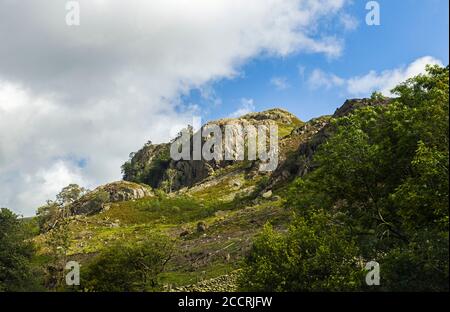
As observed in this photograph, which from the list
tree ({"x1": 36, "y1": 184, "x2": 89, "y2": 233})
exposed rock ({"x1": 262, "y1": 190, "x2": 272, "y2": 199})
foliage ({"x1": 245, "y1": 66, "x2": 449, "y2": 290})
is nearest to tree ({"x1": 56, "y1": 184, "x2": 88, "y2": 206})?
tree ({"x1": 36, "y1": 184, "x2": 89, "y2": 233})

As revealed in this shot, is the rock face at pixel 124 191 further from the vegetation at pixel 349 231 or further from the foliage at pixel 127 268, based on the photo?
the foliage at pixel 127 268

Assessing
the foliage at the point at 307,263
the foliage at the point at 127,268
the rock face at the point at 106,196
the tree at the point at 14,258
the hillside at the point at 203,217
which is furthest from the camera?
the rock face at the point at 106,196

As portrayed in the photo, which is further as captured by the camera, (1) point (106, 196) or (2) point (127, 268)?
(1) point (106, 196)

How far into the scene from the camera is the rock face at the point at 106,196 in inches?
5782

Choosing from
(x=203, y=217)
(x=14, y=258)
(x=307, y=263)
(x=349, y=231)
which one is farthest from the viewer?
(x=203, y=217)

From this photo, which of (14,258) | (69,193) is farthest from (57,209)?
(14,258)

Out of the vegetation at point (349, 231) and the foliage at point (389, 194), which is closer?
the foliage at point (389, 194)

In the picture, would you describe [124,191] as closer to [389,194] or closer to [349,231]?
[349,231]

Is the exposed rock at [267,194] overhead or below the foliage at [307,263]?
overhead

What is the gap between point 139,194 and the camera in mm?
162750

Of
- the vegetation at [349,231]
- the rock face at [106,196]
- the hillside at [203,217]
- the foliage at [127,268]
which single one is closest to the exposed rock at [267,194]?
the hillside at [203,217]

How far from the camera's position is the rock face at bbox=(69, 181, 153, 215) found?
482 ft

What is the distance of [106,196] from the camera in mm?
152375
